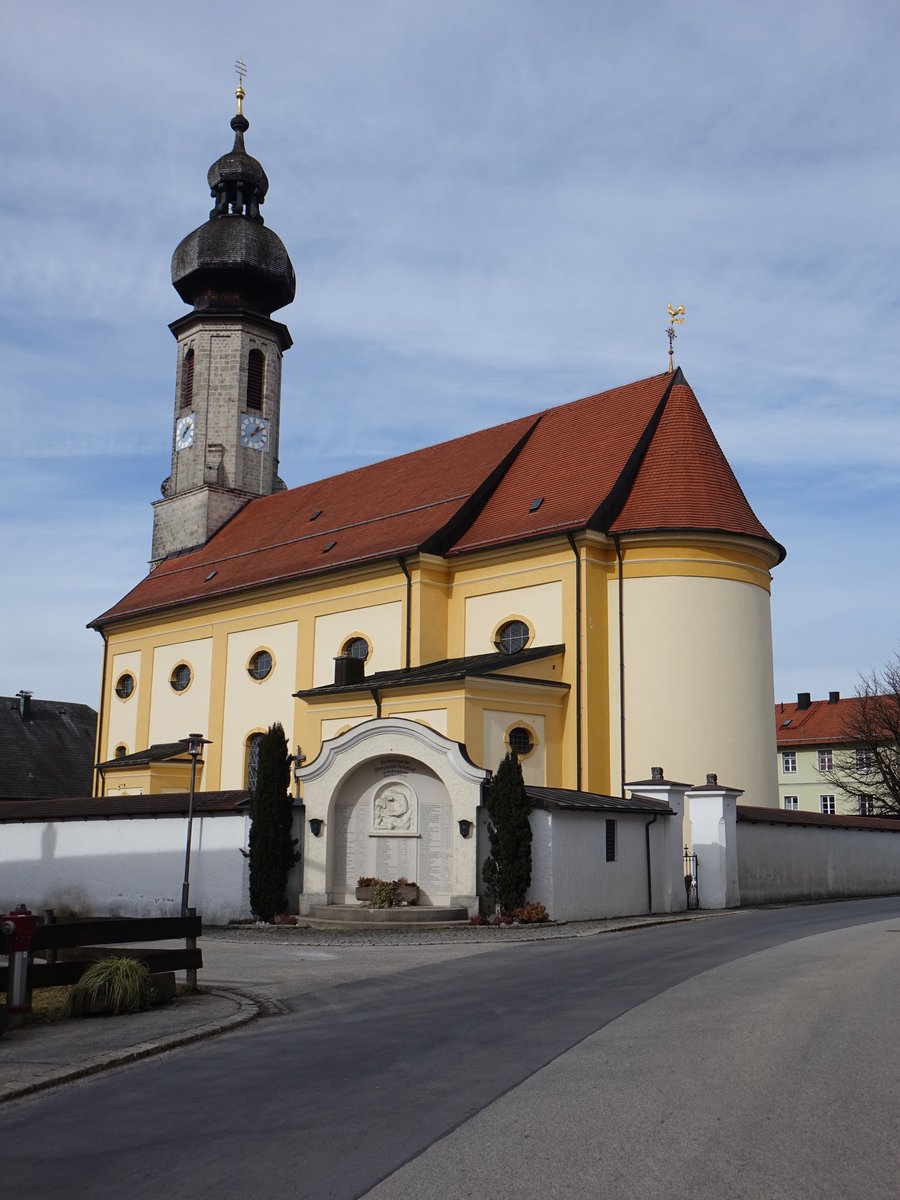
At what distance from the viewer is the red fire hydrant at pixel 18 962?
10000 millimetres

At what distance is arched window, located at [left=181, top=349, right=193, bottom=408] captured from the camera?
43.9m

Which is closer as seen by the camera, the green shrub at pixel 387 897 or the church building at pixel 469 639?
the green shrub at pixel 387 897

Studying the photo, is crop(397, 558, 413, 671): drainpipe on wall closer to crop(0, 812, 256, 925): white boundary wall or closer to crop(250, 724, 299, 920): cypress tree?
crop(250, 724, 299, 920): cypress tree

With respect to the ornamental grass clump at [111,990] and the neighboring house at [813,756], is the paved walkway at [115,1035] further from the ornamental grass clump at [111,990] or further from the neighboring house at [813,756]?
the neighboring house at [813,756]

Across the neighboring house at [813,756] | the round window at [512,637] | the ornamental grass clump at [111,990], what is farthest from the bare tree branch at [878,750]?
the ornamental grass clump at [111,990]

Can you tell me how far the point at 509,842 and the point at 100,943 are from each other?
10652 mm

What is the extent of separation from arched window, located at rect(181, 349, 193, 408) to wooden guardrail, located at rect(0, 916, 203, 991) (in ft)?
111

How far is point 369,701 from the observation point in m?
27.6

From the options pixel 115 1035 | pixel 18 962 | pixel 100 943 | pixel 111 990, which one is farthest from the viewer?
pixel 100 943

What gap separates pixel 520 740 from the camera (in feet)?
86.2

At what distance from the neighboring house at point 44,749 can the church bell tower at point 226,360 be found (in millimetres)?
13333

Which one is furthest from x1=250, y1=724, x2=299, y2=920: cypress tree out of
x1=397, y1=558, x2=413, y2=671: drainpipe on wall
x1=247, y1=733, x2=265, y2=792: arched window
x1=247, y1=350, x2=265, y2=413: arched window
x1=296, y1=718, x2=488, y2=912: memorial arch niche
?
x1=247, y1=350, x2=265, y2=413: arched window

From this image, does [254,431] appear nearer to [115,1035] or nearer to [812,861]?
[812,861]

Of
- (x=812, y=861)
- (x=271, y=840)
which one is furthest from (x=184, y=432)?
(x=812, y=861)
